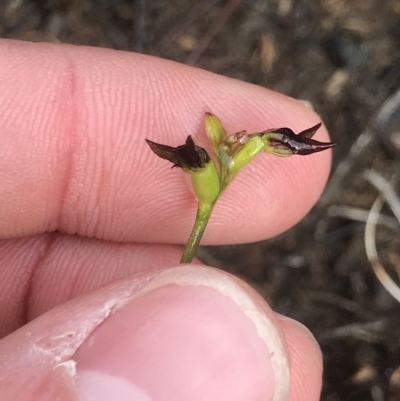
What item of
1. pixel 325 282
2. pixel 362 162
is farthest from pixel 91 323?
pixel 362 162

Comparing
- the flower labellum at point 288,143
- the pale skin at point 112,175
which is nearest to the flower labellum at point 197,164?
the flower labellum at point 288,143

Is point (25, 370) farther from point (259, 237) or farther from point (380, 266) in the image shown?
point (380, 266)

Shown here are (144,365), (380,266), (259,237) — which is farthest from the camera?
(380,266)

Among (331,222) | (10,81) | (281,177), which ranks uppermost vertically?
(10,81)

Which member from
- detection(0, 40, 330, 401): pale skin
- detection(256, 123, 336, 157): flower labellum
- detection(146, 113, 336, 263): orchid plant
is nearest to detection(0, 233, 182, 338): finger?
detection(0, 40, 330, 401): pale skin

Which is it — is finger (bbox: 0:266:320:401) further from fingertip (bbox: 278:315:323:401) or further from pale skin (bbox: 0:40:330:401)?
fingertip (bbox: 278:315:323:401)

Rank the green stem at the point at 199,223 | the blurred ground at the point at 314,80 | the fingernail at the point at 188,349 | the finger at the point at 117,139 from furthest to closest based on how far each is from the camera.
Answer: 1. the blurred ground at the point at 314,80
2. the finger at the point at 117,139
3. the green stem at the point at 199,223
4. the fingernail at the point at 188,349

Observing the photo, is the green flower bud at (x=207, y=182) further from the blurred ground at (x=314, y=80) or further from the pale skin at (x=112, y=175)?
the blurred ground at (x=314, y=80)
